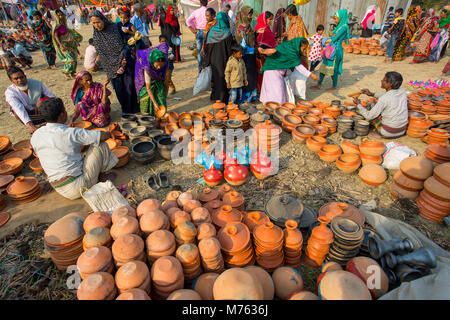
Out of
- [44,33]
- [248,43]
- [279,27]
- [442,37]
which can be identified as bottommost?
[442,37]

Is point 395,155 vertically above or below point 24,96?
below

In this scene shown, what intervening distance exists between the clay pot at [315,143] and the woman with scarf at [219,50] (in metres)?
2.54

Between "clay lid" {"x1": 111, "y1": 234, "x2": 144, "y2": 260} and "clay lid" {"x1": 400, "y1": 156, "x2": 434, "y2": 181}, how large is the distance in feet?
10.1

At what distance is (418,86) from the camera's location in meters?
6.53

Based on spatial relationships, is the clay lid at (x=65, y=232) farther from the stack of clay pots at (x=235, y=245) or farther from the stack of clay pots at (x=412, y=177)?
the stack of clay pots at (x=412, y=177)

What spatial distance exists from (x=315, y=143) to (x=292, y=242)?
7.23 feet

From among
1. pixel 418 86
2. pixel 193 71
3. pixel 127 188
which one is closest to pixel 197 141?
pixel 127 188

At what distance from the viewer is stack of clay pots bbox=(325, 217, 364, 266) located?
6.17 ft

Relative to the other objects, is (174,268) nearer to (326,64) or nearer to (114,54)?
(114,54)

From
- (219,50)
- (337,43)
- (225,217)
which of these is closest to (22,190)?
(225,217)

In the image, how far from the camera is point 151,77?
442cm

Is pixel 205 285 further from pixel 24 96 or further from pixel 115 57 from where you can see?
pixel 115 57

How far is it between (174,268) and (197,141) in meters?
2.33

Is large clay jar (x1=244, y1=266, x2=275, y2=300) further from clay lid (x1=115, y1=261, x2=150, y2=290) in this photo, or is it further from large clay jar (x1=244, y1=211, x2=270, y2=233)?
clay lid (x1=115, y1=261, x2=150, y2=290)
